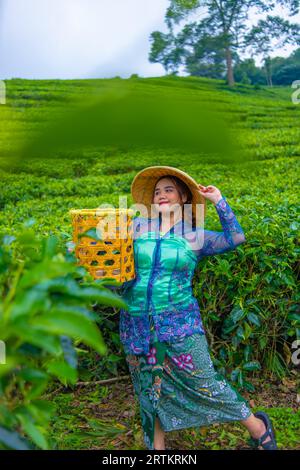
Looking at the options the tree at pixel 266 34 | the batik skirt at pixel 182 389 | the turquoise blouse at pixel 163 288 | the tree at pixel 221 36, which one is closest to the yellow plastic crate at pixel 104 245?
the turquoise blouse at pixel 163 288

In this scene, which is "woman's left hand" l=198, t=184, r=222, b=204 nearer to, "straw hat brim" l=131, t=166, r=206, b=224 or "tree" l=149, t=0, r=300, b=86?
"straw hat brim" l=131, t=166, r=206, b=224

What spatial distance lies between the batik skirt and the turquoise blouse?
3 cm

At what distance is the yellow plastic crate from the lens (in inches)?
64.3

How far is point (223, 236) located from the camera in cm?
187

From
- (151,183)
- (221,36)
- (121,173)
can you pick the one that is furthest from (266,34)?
(151,183)

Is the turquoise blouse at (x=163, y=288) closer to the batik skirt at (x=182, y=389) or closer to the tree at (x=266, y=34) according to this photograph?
the batik skirt at (x=182, y=389)

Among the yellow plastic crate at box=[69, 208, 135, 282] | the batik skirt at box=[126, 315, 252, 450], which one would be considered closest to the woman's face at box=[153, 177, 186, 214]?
the yellow plastic crate at box=[69, 208, 135, 282]

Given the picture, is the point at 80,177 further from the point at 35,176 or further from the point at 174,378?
the point at 174,378

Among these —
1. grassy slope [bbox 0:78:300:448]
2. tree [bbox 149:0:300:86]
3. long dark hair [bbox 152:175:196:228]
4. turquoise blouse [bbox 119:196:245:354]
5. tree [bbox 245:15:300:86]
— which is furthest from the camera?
tree [bbox 245:15:300:86]

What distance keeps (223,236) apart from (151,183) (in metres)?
0.35

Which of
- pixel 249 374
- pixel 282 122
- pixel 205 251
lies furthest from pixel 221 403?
pixel 282 122

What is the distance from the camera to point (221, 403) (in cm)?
180

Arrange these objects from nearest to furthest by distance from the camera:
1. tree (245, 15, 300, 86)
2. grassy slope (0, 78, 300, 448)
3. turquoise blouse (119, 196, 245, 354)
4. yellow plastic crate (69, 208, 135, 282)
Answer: grassy slope (0, 78, 300, 448) < yellow plastic crate (69, 208, 135, 282) < turquoise blouse (119, 196, 245, 354) < tree (245, 15, 300, 86)

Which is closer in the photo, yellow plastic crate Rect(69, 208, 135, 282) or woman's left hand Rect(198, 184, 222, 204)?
yellow plastic crate Rect(69, 208, 135, 282)
